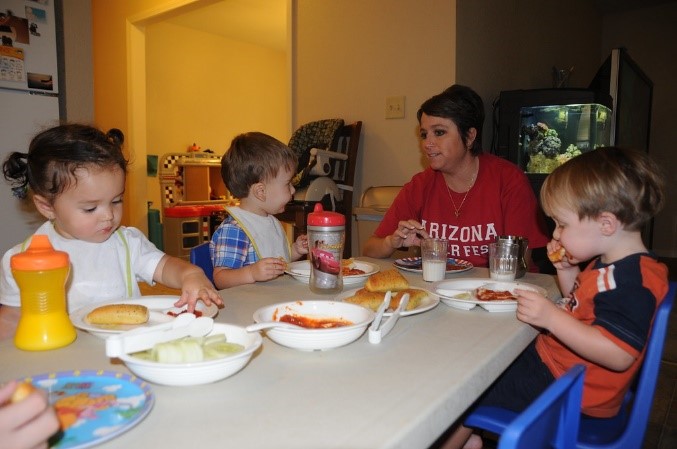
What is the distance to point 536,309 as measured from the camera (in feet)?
3.33

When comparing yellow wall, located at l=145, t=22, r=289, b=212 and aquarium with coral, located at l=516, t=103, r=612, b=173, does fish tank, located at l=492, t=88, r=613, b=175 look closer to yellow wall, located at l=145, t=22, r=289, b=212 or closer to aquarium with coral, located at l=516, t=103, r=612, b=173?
aquarium with coral, located at l=516, t=103, r=612, b=173

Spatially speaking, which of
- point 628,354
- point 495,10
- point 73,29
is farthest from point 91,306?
point 495,10

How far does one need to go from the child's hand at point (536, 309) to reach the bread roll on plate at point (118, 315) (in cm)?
79

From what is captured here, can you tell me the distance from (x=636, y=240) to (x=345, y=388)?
839 mm

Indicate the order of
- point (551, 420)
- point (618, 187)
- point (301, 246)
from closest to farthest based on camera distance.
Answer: point (551, 420), point (618, 187), point (301, 246)

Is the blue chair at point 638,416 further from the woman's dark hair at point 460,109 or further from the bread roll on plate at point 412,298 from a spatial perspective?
the woman's dark hair at point 460,109

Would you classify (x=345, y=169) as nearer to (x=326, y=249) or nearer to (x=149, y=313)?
(x=326, y=249)

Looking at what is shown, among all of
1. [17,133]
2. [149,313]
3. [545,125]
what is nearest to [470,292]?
[149,313]

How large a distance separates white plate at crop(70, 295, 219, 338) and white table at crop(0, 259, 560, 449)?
0.03m

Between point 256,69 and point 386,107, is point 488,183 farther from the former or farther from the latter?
point 256,69

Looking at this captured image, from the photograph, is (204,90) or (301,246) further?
(204,90)

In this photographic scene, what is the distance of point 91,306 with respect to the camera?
1073 mm

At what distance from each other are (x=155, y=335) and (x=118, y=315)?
26cm

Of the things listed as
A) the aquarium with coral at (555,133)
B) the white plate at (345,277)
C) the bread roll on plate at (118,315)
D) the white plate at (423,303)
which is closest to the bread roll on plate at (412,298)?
the white plate at (423,303)
